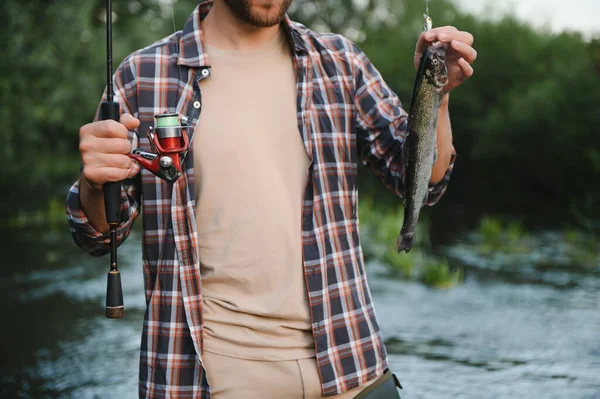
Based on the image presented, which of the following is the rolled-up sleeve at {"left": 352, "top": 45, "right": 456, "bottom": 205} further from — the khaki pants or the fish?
the khaki pants

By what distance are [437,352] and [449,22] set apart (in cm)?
2426

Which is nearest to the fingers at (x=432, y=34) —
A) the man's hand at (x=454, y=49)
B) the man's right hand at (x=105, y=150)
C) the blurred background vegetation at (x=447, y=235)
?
the man's hand at (x=454, y=49)

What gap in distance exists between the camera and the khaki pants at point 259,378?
94.4 inches

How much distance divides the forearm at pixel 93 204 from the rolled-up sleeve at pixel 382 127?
2.93 feet

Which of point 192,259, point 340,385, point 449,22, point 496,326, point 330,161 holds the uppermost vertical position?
point 449,22

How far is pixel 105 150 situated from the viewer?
2129 millimetres

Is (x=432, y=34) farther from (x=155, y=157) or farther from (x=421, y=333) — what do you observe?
(x=421, y=333)

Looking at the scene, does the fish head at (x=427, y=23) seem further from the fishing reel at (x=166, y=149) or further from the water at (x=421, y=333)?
the water at (x=421, y=333)

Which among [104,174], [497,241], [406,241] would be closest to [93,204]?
[104,174]

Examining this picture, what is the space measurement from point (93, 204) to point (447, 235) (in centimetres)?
1450

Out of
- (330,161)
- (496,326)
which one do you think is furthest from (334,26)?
(330,161)

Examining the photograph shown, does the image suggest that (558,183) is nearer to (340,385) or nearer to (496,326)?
(496,326)

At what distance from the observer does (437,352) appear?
787 cm

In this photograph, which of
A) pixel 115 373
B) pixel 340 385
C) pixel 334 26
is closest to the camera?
pixel 340 385
